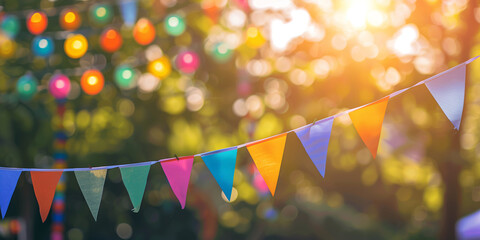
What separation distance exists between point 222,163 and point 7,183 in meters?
1.33

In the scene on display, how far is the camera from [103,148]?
8.37m

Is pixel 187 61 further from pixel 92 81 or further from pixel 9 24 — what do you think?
pixel 9 24

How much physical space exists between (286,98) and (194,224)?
3.79m

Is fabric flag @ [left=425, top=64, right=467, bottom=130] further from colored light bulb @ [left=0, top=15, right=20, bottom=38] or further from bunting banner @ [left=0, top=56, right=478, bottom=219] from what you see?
colored light bulb @ [left=0, top=15, right=20, bottom=38]

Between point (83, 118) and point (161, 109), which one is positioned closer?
point (83, 118)

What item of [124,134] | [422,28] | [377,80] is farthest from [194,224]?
[422,28]

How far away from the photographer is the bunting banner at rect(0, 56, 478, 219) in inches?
106

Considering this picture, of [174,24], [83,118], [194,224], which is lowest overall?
[194,224]

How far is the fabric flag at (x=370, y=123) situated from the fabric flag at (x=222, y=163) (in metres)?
0.71

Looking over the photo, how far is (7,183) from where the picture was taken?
10.5ft

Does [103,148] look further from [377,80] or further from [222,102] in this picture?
[377,80]

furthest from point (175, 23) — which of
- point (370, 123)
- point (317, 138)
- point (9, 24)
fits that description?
point (370, 123)

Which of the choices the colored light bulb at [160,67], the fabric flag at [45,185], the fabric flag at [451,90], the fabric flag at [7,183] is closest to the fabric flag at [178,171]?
the fabric flag at [45,185]

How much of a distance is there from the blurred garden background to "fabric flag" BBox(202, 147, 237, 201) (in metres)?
2.05
